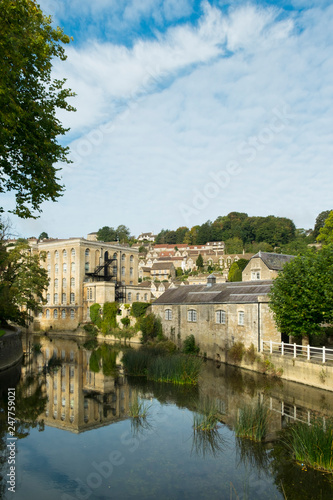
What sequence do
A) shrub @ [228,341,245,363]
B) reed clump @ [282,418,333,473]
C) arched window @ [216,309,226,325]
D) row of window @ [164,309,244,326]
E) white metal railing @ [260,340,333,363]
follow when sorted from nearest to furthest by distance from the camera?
reed clump @ [282,418,333,473], white metal railing @ [260,340,333,363], shrub @ [228,341,245,363], row of window @ [164,309,244,326], arched window @ [216,309,226,325]

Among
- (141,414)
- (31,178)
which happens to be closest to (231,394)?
(141,414)

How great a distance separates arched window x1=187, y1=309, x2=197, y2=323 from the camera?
29.5 m

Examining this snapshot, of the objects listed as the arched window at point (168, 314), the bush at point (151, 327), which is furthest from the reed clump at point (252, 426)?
the bush at point (151, 327)

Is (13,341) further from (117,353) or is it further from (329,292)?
(329,292)

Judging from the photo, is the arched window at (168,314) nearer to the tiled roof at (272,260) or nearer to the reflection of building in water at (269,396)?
the reflection of building in water at (269,396)

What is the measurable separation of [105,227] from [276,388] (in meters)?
132

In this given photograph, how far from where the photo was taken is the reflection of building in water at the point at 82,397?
13.9m

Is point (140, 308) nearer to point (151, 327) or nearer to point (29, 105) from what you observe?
point (151, 327)

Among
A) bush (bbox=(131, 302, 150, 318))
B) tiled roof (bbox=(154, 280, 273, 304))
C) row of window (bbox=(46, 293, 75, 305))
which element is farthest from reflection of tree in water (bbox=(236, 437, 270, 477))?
row of window (bbox=(46, 293, 75, 305))

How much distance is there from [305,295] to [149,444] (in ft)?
37.3

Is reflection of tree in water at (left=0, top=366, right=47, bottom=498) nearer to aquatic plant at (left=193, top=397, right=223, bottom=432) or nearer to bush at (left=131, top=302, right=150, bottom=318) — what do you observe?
aquatic plant at (left=193, top=397, right=223, bottom=432)

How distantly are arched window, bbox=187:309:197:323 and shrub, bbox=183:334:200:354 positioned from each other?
1.22 meters

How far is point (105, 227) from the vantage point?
145375 mm

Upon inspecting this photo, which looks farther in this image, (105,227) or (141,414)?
(105,227)
